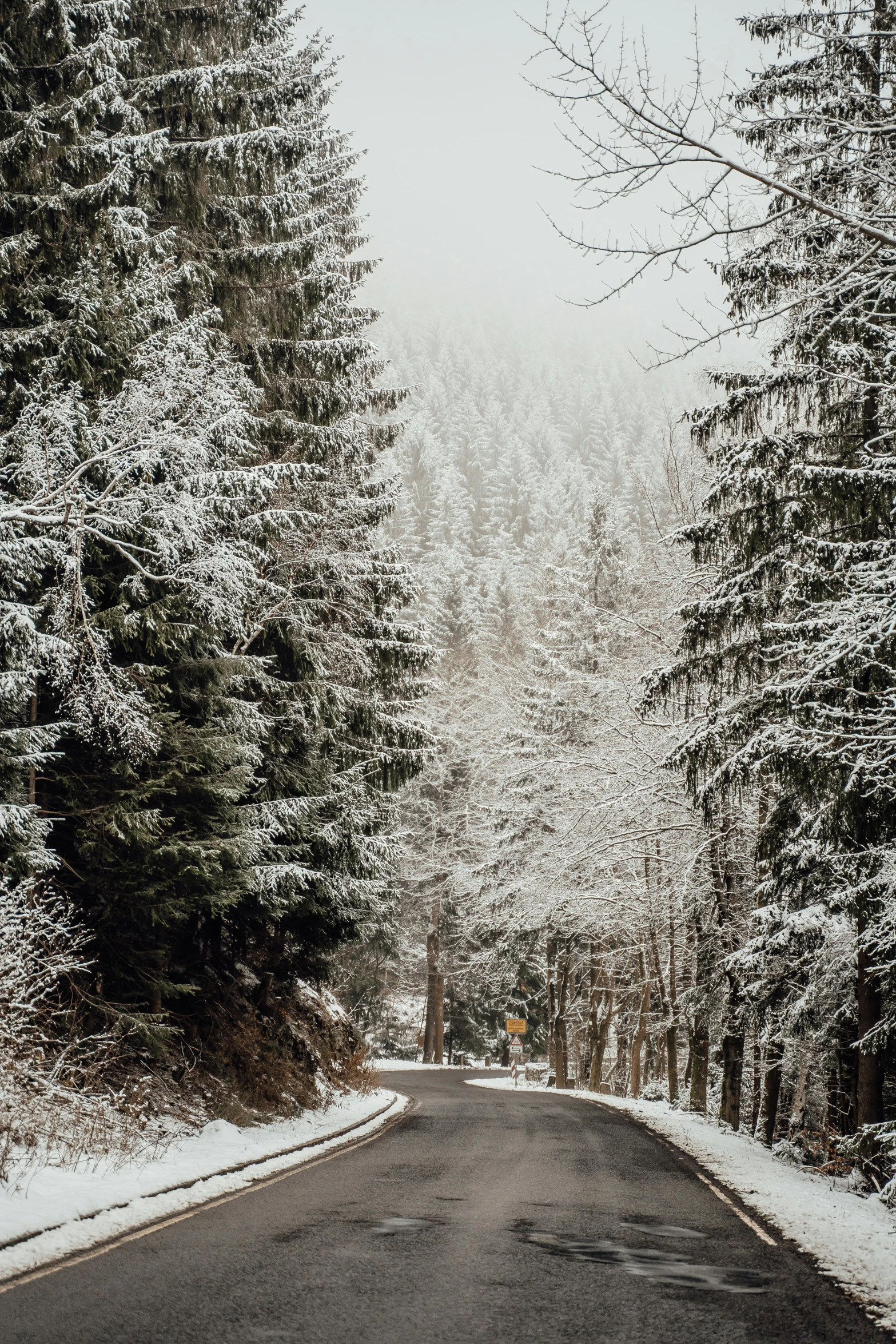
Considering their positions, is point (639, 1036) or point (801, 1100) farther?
point (639, 1036)

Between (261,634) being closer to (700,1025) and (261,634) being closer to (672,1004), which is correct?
(700,1025)

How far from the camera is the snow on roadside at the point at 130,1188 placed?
642 cm

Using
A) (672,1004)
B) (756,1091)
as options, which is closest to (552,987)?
(756,1091)

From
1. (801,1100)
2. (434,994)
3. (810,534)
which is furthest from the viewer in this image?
(434,994)

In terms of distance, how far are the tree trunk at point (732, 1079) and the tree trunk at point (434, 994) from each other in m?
21.8

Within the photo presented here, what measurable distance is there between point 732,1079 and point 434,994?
76.4 ft

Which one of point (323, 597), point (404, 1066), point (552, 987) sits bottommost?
point (404, 1066)

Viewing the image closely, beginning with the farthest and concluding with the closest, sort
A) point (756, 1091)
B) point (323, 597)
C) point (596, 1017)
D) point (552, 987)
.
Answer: point (552, 987), point (596, 1017), point (756, 1091), point (323, 597)

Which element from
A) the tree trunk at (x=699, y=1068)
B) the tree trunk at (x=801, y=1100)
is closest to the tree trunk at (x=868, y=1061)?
the tree trunk at (x=801, y=1100)

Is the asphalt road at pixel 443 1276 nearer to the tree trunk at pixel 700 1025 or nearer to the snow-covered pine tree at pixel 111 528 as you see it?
the snow-covered pine tree at pixel 111 528

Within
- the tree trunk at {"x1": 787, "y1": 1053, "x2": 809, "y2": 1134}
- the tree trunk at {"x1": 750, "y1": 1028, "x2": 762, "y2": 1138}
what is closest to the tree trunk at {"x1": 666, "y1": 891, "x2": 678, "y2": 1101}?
the tree trunk at {"x1": 750, "y1": 1028, "x2": 762, "y2": 1138}

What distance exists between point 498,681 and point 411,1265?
33.9 m

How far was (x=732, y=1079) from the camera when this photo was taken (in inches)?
726

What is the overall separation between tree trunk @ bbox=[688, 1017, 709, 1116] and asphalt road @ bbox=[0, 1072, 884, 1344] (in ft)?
37.1
